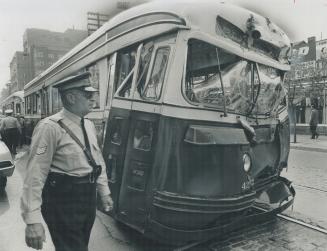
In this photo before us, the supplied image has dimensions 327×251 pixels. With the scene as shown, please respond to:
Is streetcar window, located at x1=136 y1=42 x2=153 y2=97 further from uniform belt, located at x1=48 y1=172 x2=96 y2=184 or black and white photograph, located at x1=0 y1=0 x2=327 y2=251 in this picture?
uniform belt, located at x1=48 y1=172 x2=96 y2=184

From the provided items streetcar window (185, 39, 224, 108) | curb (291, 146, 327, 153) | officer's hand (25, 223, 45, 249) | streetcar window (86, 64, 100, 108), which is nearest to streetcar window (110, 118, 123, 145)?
streetcar window (185, 39, 224, 108)

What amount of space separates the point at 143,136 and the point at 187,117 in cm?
55

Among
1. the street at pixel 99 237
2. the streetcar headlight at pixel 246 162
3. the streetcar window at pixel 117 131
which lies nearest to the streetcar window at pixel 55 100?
the street at pixel 99 237

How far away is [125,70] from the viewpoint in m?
4.71

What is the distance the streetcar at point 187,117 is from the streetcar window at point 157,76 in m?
0.01

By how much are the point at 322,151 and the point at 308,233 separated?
10696 millimetres

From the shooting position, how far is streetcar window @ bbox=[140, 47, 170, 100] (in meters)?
3.99

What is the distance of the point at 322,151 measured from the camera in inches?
573

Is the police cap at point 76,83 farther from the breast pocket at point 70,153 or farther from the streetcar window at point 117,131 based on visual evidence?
the streetcar window at point 117,131

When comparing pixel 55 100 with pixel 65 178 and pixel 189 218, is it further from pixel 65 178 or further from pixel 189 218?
pixel 65 178

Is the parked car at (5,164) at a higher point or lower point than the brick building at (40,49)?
lower

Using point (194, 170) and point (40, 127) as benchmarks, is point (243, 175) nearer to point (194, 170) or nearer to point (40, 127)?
point (194, 170)

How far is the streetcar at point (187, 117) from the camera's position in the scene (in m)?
3.78

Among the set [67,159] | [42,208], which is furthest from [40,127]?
[42,208]
